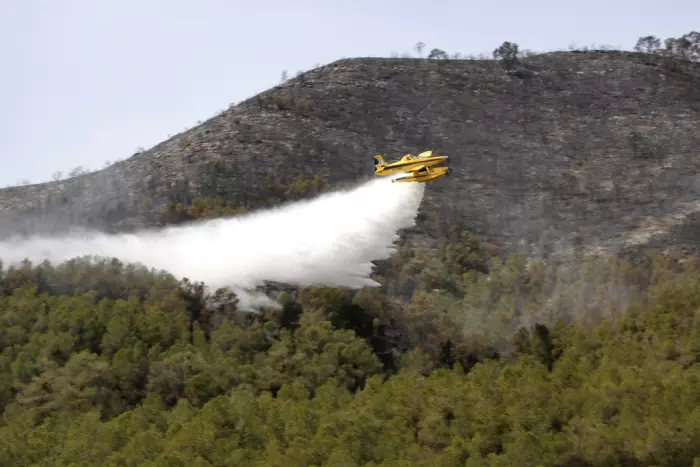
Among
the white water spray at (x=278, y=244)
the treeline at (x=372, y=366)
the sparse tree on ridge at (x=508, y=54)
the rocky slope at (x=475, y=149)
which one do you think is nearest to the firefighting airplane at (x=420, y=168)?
the white water spray at (x=278, y=244)

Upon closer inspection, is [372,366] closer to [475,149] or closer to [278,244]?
[278,244]

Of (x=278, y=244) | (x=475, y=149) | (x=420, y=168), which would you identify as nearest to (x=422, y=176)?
(x=420, y=168)

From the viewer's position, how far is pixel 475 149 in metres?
86.2

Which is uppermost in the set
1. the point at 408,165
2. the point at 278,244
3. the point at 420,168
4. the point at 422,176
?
the point at 408,165

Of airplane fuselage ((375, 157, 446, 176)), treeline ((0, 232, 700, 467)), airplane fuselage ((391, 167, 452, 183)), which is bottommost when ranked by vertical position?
treeline ((0, 232, 700, 467))

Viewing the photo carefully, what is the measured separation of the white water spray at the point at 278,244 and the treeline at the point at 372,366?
2186 millimetres

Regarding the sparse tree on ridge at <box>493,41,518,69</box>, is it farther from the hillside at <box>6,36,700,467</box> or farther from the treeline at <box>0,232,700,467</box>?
the treeline at <box>0,232,700,467</box>

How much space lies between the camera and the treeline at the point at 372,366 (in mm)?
43094

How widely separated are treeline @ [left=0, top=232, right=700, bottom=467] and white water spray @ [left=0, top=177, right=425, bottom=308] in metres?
2.19

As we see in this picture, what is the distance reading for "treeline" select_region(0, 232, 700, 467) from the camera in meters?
43.1

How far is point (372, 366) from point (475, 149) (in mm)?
32811

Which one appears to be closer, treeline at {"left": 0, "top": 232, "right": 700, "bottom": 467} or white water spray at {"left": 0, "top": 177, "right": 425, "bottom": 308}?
treeline at {"left": 0, "top": 232, "right": 700, "bottom": 467}

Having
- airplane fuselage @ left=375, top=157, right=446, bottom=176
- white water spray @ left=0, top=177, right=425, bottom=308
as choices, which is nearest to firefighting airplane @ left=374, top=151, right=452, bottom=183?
airplane fuselage @ left=375, top=157, right=446, bottom=176

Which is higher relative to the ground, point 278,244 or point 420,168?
point 420,168
